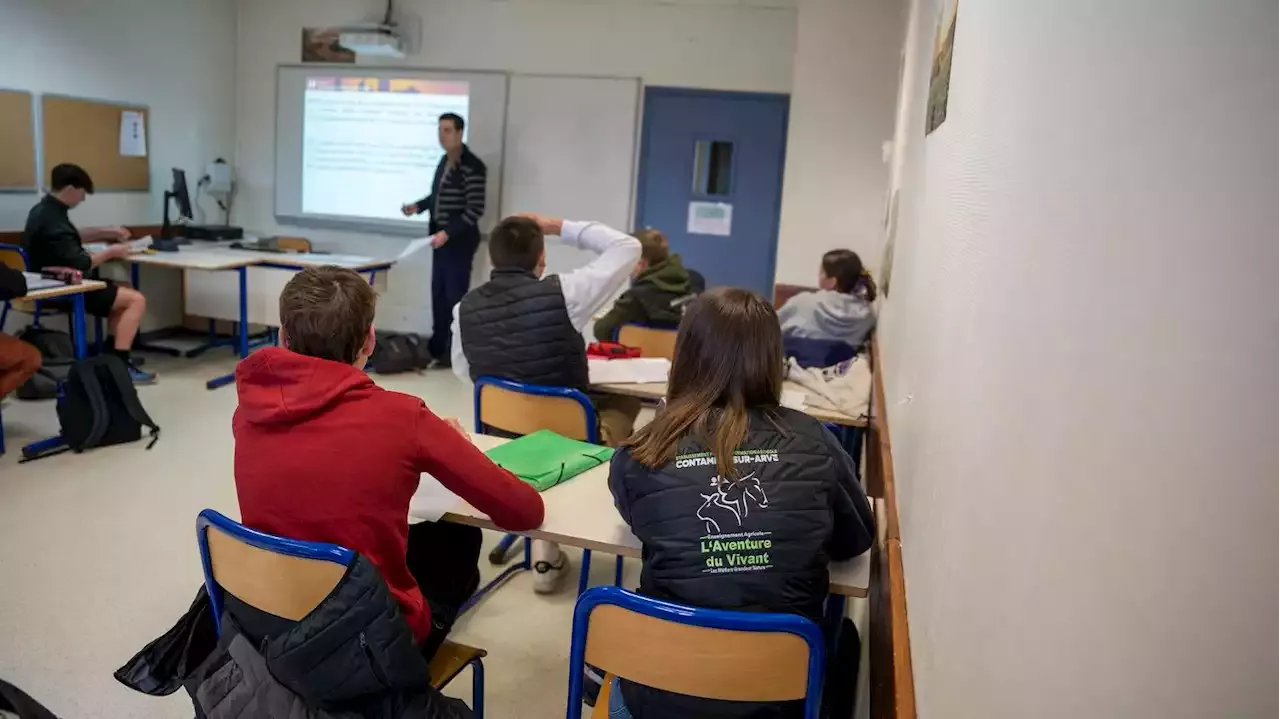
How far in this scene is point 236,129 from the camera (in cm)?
684

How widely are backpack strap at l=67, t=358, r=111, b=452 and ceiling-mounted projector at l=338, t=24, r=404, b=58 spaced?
2999 millimetres

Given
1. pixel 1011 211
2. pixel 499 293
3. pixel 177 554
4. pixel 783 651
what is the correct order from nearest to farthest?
1. pixel 1011 211
2. pixel 783 651
3. pixel 499 293
4. pixel 177 554

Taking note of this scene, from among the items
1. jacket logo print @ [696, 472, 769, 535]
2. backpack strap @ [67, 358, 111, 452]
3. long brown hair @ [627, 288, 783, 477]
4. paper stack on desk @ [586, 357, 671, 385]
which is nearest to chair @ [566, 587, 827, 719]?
jacket logo print @ [696, 472, 769, 535]

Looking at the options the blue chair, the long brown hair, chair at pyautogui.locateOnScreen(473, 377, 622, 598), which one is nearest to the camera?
the long brown hair

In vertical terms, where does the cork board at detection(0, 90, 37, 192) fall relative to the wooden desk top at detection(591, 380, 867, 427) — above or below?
above

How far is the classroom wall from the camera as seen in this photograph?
50 cm

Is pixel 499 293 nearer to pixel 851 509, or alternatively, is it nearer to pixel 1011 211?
pixel 851 509

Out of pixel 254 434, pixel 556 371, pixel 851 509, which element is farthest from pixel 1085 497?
pixel 556 371

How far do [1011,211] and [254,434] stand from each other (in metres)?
1.25

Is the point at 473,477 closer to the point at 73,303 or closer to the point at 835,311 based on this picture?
the point at 835,311

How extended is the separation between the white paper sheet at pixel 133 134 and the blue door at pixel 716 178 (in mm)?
3304

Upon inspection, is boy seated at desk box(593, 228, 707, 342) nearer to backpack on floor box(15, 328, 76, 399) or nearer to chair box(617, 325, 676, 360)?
chair box(617, 325, 676, 360)

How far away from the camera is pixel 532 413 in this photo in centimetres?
263

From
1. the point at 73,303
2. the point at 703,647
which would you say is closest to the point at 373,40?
the point at 73,303
